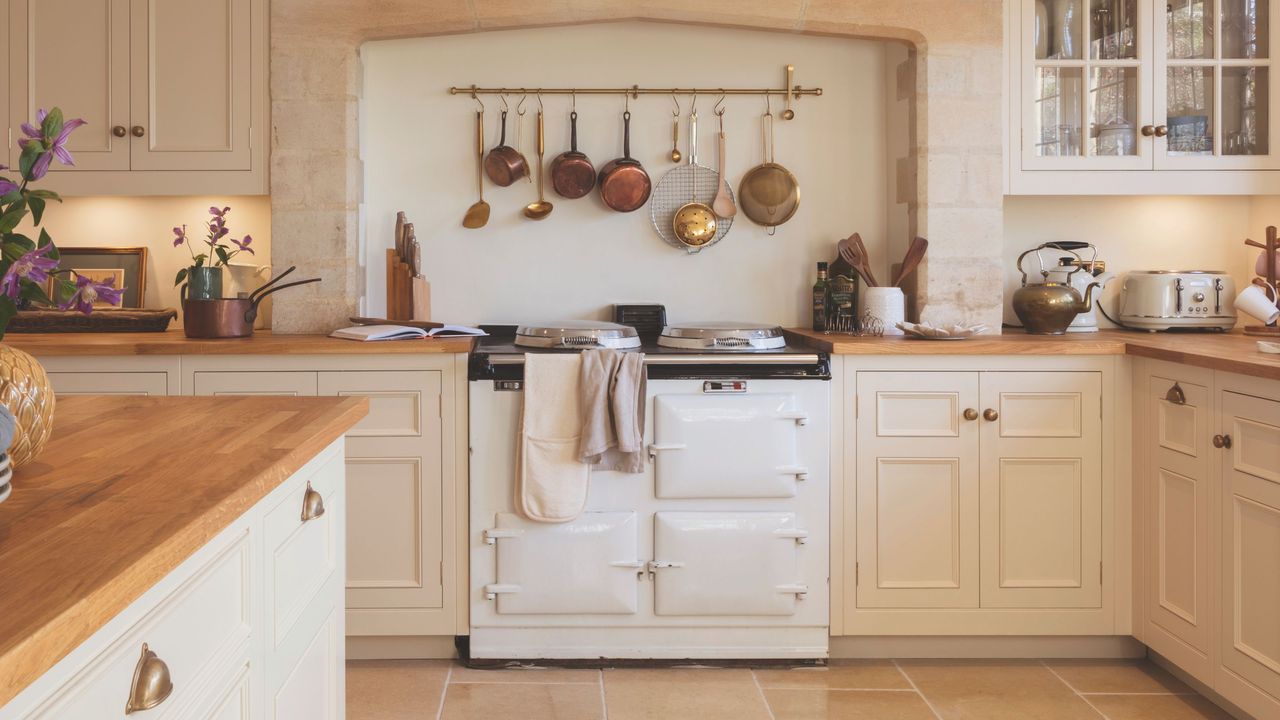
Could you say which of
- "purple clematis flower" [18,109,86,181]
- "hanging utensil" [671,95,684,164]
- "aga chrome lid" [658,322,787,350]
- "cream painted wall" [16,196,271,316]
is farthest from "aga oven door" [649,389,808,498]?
"purple clematis flower" [18,109,86,181]

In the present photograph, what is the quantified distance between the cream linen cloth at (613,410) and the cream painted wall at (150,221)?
1.37 m

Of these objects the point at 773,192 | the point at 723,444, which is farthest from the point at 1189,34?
the point at 723,444

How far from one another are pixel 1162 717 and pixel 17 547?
2.64 metres

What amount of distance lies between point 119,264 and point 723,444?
212cm

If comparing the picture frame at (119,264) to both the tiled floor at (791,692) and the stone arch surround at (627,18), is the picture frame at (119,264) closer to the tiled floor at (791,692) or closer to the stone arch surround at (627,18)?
the stone arch surround at (627,18)

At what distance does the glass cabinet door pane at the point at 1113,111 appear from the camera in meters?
3.30

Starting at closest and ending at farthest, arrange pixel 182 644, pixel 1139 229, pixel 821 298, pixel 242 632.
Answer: pixel 182 644 < pixel 242 632 < pixel 821 298 < pixel 1139 229

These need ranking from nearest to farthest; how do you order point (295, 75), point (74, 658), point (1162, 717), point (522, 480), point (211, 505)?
point (74, 658)
point (211, 505)
point (1162, 717)
point (522, 480)
point (295, 75)

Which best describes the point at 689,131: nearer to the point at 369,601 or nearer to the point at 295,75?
the point at 295,75

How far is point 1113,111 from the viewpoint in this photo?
3.31m

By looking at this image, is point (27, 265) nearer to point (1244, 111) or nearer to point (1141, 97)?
point (1141, 97)

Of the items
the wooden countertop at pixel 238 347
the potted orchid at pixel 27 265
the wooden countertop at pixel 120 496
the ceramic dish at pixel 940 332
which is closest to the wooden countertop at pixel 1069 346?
the ceramic dish at pixel 940 332

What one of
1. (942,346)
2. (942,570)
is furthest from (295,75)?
(942,570)

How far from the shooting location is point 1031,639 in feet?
10.0
